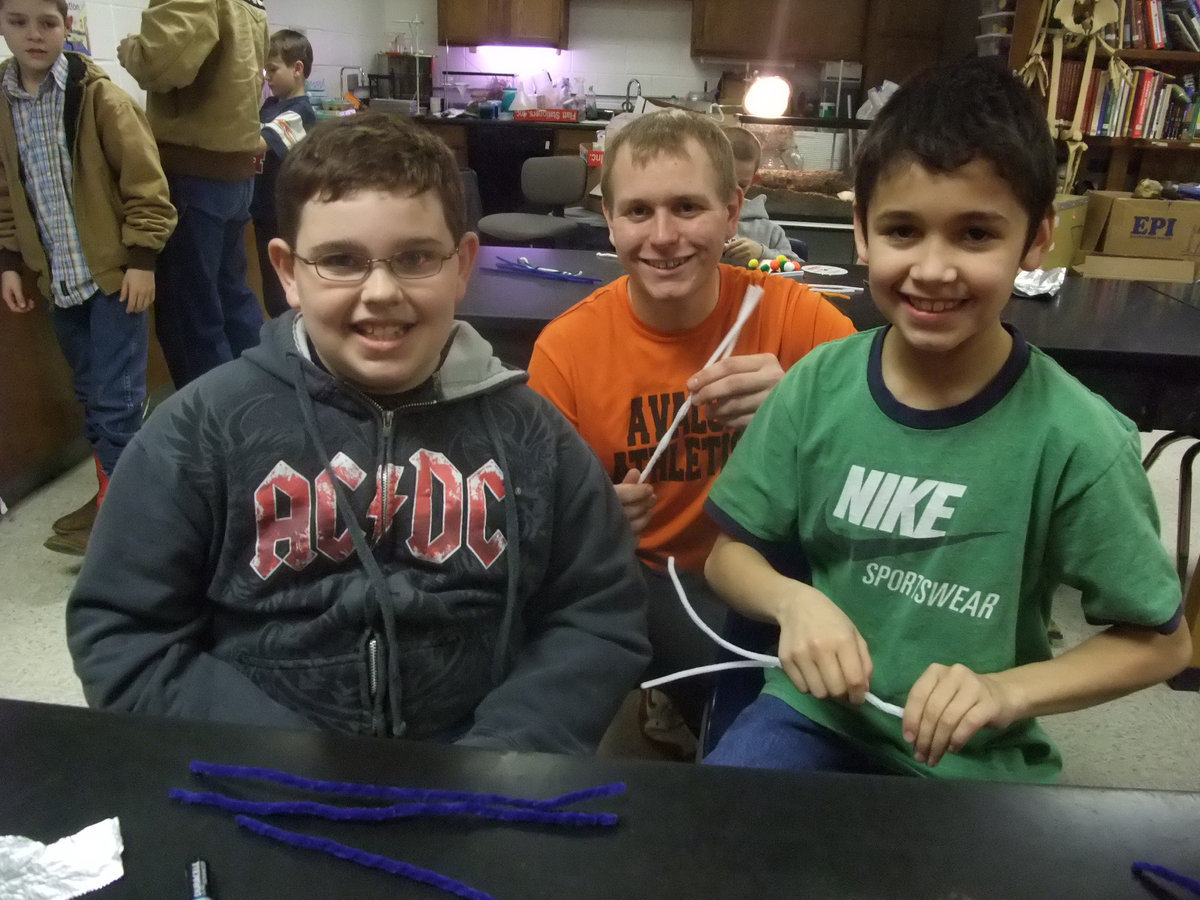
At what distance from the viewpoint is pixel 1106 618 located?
2.75ft

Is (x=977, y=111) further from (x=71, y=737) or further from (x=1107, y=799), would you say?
(x=71, y=737)

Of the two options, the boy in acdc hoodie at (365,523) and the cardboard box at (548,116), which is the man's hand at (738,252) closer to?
the boy in acdc hoodie at (365,523)

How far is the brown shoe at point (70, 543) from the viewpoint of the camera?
2.32 metres

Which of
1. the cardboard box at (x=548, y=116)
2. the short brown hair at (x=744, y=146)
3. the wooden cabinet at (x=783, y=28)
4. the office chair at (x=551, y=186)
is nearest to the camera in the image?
the short brown hair at (x=744, y=146)

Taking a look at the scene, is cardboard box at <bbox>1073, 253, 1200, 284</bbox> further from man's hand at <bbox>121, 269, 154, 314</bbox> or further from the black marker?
the black marker

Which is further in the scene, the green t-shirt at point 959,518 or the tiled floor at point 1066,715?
the tiled floor at point 1066,715

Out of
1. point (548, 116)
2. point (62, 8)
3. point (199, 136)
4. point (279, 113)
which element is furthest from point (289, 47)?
point (548, 116)

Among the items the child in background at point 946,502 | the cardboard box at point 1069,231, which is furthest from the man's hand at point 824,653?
the cardboard box at point 1069,231

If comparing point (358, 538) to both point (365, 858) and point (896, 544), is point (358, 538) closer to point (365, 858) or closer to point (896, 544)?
point (365, 858)

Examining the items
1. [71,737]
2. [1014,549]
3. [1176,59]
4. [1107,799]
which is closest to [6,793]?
[71,737]

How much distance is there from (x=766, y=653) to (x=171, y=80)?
2.22m

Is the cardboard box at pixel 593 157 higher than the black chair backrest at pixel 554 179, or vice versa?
the cardboard box at pixel 593 157

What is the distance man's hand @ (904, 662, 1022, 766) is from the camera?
738mm

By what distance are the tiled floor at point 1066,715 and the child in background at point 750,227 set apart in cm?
103
